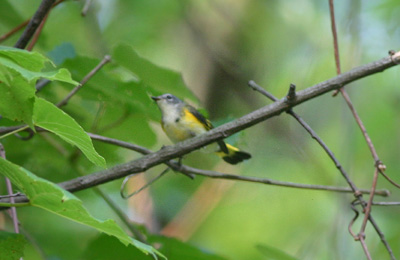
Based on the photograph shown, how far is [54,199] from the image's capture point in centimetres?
98

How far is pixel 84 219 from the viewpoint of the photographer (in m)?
1.01

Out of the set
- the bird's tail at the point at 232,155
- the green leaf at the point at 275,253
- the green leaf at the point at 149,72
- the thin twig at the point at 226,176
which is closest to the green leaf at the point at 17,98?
the thin twig at the point at 226,176

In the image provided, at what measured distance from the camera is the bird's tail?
292 cm

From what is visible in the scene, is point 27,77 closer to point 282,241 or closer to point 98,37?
point 98,37

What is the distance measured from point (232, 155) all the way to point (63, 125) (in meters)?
1.94

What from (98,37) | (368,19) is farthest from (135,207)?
(368,19)

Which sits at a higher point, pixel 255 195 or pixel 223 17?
pixel 223 17

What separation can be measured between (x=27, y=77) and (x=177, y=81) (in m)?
1.25

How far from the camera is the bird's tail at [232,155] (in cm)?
292

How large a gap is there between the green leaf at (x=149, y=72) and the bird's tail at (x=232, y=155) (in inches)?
30.8

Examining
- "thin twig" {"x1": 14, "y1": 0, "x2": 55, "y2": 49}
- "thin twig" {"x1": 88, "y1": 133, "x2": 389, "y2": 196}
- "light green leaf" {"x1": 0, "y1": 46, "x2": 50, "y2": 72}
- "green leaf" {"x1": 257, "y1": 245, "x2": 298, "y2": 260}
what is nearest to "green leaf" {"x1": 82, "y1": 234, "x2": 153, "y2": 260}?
"thin twig" {"x1": 88, "y1": 133, "x2": 389, "y2": 196}

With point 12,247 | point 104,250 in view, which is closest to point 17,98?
point 12,247

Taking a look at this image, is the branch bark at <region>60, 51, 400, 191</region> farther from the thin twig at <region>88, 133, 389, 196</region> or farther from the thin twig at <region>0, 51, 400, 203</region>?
the thin twig at <region>88, 133, 389, 196</region>

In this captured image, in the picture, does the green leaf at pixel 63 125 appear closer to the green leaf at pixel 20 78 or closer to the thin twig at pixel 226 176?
the green leaf at pixel 20 78
